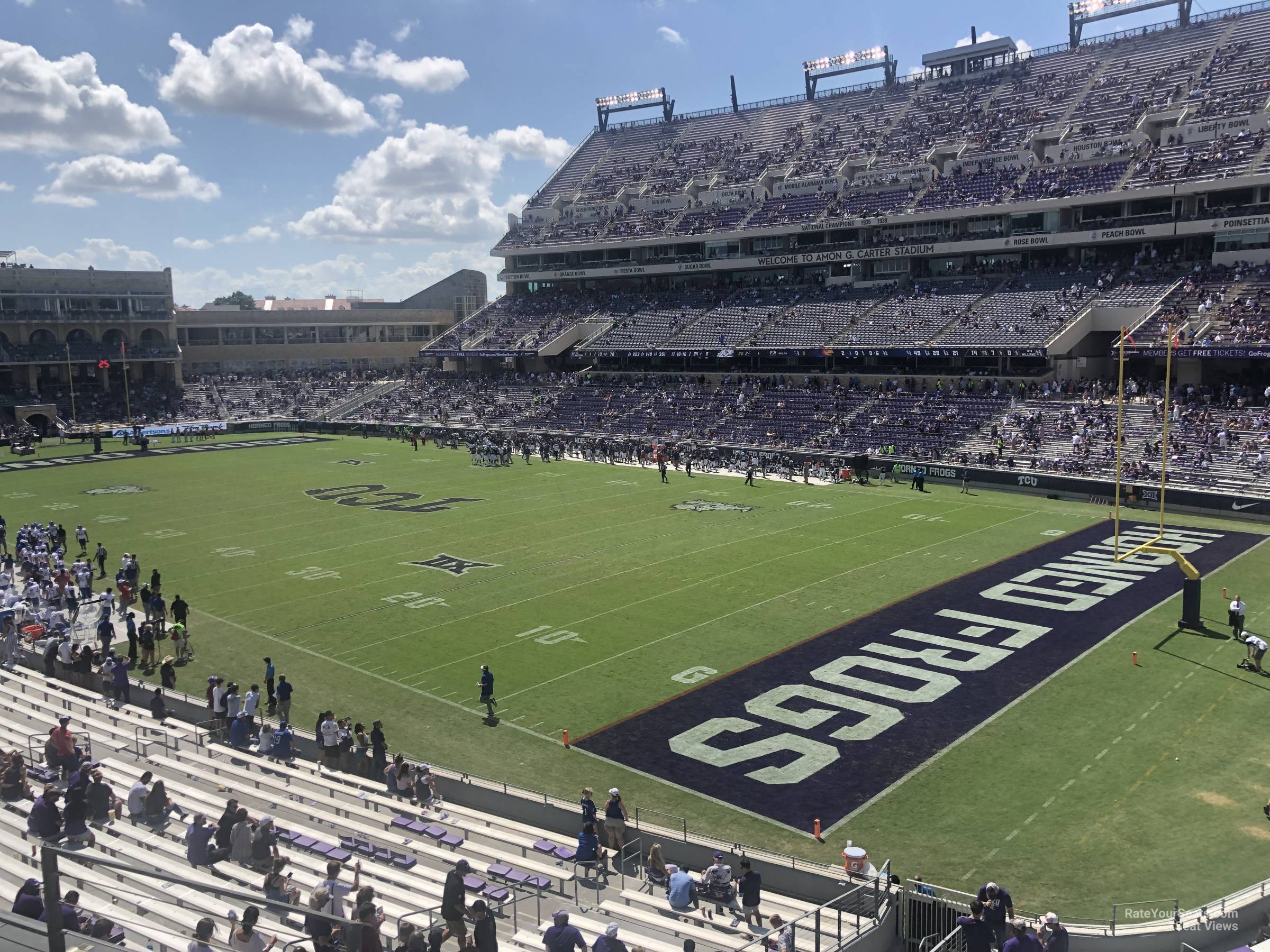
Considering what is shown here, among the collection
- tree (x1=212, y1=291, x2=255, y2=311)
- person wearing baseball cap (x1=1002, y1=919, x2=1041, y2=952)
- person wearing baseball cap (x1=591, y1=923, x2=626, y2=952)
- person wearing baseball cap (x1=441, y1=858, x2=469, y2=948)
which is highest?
tree (x1=212, y1=291, x2=255, y2=311)

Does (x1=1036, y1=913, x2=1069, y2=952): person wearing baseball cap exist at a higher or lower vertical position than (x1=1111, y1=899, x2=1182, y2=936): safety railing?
higher

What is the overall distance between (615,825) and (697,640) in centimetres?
989

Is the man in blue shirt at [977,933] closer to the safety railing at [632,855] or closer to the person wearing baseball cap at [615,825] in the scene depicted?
the safety railing at [632,855]

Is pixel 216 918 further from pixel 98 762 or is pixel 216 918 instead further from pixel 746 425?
pixel 746 425

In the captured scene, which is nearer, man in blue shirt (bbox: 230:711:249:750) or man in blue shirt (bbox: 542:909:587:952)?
man in blue shirt (bbox: 542:909:587:952)

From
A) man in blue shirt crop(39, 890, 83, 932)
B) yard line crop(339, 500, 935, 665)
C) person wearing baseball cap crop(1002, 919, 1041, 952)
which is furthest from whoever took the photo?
yard line crop(339, 500, 935, 665)

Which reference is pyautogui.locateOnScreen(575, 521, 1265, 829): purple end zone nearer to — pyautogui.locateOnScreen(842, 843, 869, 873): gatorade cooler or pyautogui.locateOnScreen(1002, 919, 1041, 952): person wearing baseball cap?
pyautogui.locateOnScreen(842, 843, 869, 873): gatorade cooler

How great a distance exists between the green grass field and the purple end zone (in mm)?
535

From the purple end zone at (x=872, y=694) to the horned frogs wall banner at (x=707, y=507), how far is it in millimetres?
12937

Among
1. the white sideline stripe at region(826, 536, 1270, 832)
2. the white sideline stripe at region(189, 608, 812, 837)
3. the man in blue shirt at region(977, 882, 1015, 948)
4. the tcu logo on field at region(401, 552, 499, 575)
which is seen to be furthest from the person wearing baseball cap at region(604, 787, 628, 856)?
the tcu logo on field at region(401, 552, 499, 575)

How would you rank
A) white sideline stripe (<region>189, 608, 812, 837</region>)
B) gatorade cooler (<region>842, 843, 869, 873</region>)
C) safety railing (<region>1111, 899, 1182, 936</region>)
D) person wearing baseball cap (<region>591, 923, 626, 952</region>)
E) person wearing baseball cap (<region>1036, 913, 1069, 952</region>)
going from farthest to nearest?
white sideline stripe (<region>189, 608, 812, 837</region>)
gatorade cooler (<region>842, 843, 869, 873</region>)
safety railing (<region>1111, 899, 1182, 936</region>)
person wearing baseball cap (<region>1036, 913, 1069, 952</region>)
person wearing baseball cap (<region>591, 923, 626, 952</region>)

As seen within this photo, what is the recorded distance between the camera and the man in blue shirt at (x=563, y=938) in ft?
31.3

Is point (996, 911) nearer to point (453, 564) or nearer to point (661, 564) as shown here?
point (661, 564)

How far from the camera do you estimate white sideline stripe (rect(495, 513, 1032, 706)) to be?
69.3 ft
